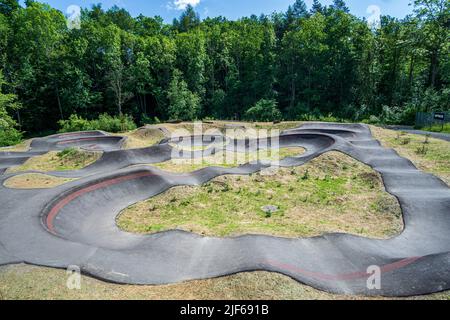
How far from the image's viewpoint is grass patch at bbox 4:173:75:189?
1500cm

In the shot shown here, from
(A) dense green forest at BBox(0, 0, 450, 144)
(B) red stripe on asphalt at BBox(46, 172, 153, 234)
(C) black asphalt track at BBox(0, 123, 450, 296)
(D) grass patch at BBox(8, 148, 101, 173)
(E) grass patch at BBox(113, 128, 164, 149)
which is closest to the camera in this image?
(C) black asphalt track at BBox(0, 123, 450, 296)

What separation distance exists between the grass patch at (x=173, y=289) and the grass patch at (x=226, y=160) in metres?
12.5

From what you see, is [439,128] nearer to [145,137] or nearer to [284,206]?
[284,206]

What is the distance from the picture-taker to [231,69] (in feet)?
180

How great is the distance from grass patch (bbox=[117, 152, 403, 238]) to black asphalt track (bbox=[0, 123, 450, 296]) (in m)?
0.83

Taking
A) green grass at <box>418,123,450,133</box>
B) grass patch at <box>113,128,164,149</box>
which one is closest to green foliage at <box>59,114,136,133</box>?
grass patch at <box>113,128,164,149</box>

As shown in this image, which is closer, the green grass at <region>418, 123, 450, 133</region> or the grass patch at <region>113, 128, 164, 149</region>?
the green grass at <region>418, 123, 450, 133</region>

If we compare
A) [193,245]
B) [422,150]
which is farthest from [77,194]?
[422,150]

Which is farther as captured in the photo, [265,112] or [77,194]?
[265,112]

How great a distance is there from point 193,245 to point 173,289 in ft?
9.38

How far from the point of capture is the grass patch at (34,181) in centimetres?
1500

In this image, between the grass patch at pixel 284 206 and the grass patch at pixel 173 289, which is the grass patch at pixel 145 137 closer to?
the grass patch at pixel 284 206

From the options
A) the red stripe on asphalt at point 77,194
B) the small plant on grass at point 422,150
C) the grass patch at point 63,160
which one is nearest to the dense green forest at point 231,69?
the small plant on grass at point 422,150

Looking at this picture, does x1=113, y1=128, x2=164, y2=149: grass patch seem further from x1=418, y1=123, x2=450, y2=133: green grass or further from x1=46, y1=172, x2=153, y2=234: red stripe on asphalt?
x1=418, y1=123, x2=450, y2=133: green grass
